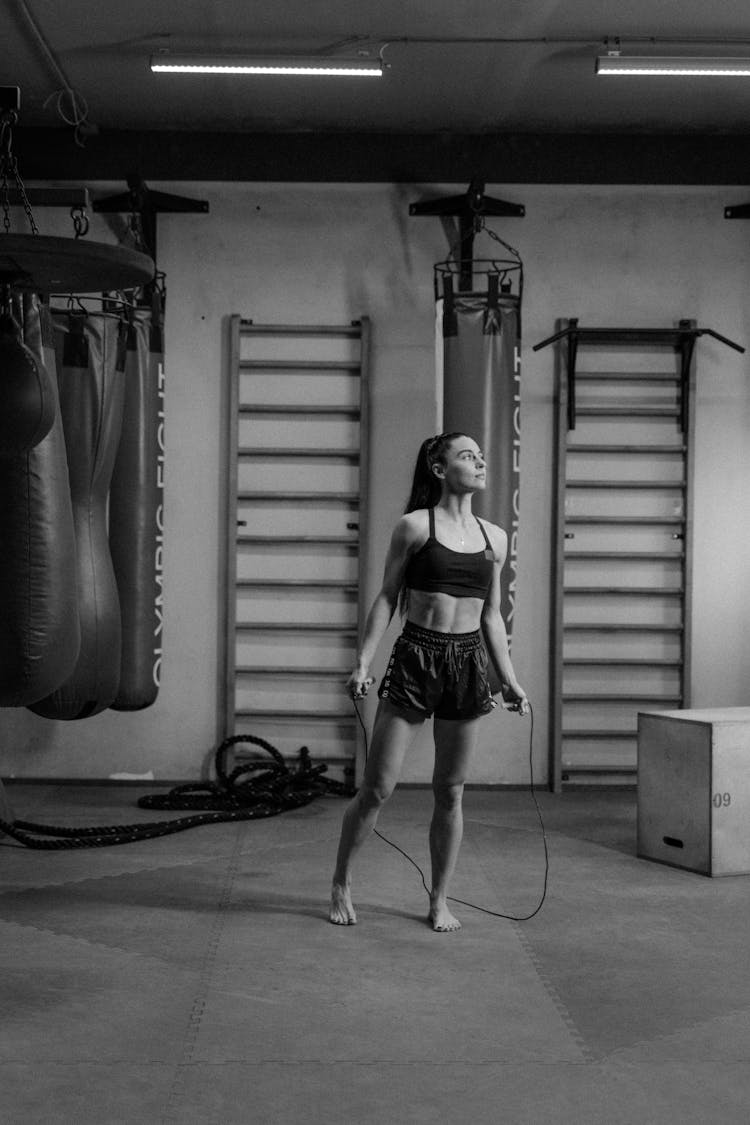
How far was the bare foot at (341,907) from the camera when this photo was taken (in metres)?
4.05

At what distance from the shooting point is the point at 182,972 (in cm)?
355

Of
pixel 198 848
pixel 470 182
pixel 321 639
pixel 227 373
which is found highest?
pixel 470 182

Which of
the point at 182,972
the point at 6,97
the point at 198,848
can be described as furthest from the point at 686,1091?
the point at 6,97

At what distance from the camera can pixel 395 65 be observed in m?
5.80

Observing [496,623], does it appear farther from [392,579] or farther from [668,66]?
[668,66]

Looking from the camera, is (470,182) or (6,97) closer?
(6,97)

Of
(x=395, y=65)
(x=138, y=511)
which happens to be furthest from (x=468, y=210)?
(x=138, y=511)

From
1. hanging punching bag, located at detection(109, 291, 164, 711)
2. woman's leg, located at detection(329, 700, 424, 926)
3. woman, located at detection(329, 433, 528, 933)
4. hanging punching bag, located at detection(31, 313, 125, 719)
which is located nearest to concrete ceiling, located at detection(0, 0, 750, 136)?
hanging punching bag, located at detection(109, 291, 164, 711)

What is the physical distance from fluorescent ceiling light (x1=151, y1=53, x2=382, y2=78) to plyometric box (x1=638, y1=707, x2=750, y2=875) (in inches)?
124

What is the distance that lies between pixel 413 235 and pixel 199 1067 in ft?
16.0

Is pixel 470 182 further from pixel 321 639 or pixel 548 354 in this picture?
pixel 321 639

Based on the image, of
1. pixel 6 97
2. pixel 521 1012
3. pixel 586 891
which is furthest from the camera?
pixel 586 891

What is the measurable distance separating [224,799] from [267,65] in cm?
348

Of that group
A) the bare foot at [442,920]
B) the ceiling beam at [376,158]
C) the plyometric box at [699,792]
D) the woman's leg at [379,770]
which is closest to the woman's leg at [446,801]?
the bare foot at [442,920]
